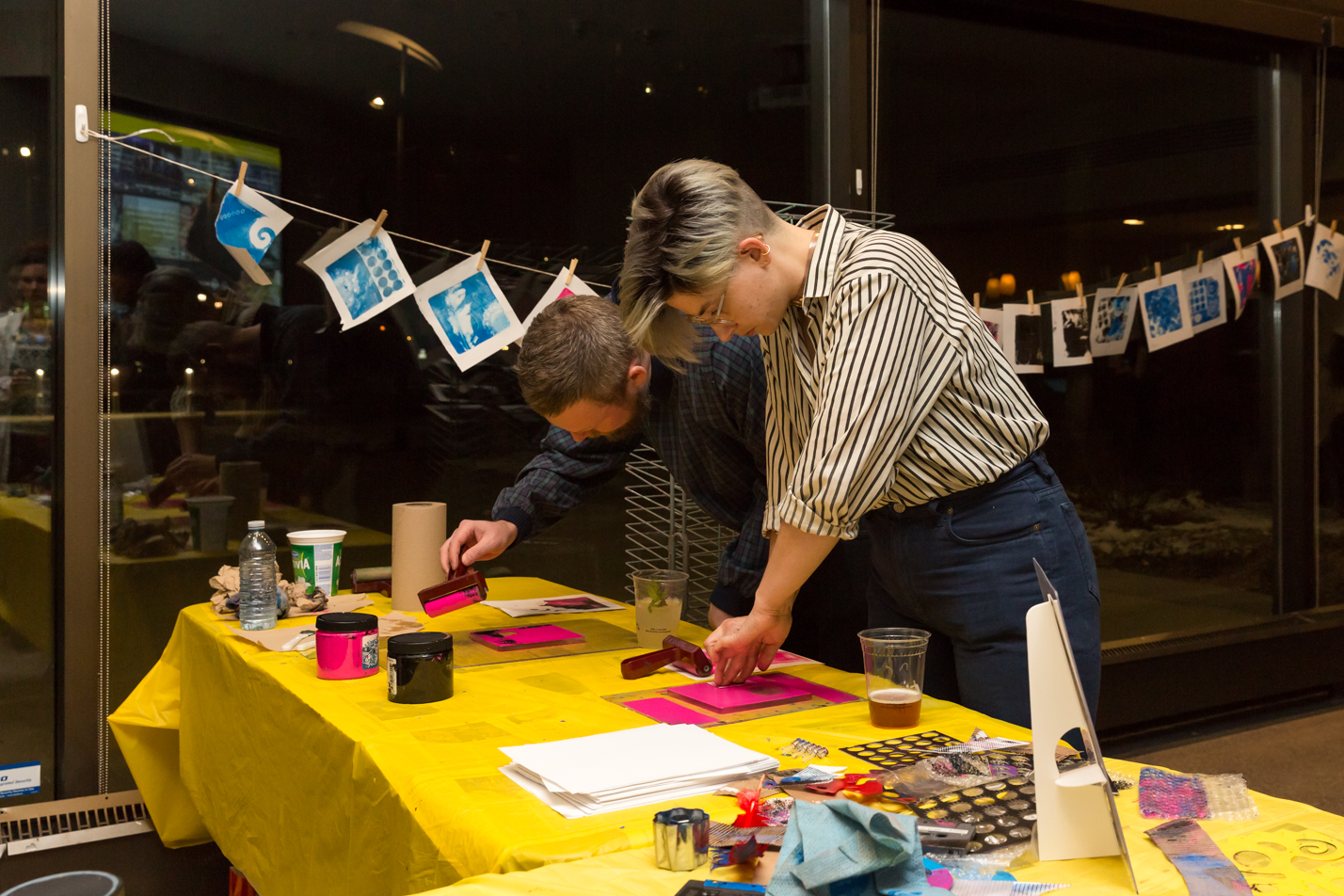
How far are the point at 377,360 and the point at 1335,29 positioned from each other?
148 inches

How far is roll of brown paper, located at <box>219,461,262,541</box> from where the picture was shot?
280 cm

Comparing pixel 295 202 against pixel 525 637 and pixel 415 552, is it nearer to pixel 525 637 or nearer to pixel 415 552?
pixel 415 552

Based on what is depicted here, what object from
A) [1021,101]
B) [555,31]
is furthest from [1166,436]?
[555,31]

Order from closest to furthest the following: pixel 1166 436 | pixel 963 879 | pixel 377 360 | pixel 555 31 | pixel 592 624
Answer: pixel 963 879, pixel 592 624, pixel 377 360, pixel 555 31, pixel 1166 436

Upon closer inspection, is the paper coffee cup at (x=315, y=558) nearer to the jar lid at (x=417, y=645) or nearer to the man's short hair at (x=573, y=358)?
the man's short hair at (x=573, y=358)

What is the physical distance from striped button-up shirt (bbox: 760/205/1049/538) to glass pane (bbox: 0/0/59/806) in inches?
76.1

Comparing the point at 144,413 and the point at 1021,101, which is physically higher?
the point at 1021,101

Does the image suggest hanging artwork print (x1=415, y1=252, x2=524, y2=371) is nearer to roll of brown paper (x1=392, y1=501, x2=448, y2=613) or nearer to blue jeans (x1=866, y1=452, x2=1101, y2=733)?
roll of brown paper (x1=392, y1=501, x2=448, y2=613)

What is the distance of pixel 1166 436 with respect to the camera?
13.1 ft

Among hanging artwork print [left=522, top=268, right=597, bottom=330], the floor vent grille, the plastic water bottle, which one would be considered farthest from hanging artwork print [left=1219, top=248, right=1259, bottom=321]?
the floor vent grille

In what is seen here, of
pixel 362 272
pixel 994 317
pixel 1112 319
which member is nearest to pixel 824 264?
pixel 362 272

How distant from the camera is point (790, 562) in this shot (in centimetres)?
140

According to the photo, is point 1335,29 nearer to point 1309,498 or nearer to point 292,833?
point 1309,498

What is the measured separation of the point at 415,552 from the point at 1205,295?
10.4ft
